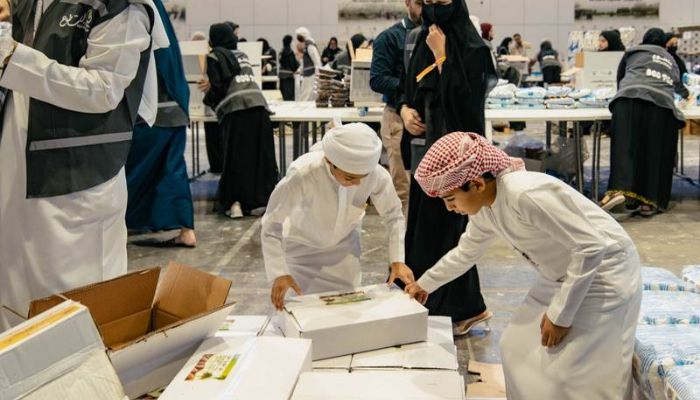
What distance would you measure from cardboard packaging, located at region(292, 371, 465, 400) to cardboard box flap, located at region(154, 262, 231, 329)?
39 centimetres

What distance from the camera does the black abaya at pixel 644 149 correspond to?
6160mm

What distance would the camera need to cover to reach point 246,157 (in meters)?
6.25

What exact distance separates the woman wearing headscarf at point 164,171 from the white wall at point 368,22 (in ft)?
40.0

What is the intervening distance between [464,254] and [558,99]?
15.5ft

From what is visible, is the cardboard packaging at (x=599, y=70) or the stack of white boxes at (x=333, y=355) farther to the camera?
the cardboard packaging at (x=599, y=70)

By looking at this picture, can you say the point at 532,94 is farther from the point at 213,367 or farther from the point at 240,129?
the point at 213,367

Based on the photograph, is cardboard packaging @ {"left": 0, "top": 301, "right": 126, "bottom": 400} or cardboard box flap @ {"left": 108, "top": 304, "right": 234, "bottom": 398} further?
cardboard box flap @ {"left": 108, "top": 304, "right": 234, "bottom": 398}

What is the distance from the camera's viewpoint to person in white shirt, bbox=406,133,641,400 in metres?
2.10

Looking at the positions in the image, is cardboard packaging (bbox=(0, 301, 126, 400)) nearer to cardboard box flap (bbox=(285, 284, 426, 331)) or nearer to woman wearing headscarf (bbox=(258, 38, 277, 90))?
cardboard box flap (bbox=(285, 284, 426, 331))

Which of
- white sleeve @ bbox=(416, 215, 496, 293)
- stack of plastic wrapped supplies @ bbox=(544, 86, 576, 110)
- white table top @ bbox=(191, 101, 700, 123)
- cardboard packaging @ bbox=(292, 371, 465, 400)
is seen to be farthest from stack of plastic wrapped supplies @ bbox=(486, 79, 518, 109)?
cardboard packaging @ bbox=(292, 371, 465, 400)

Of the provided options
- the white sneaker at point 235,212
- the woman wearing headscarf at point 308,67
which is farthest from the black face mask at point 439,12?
the woman wearing headscarf at point 308,67

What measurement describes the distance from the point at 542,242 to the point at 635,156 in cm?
429

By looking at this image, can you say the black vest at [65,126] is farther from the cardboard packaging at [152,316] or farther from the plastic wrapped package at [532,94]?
the plastic wrapped package at [532,94]

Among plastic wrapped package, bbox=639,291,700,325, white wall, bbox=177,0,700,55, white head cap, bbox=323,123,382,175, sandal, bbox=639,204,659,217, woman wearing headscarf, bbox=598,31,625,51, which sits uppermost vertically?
white wall, bbox=177,0,700,55
